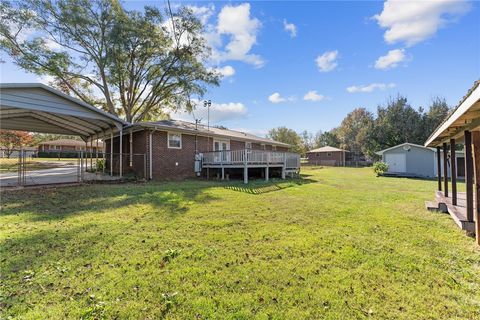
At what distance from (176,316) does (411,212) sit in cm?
719

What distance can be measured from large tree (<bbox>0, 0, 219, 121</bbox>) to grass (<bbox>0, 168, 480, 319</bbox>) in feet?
47.5

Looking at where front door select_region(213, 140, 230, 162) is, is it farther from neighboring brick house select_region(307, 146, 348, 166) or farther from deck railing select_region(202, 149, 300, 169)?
neighboring brick house select_region(307, 146, 348, 166)

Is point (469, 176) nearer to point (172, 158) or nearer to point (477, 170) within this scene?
point (477, 170)

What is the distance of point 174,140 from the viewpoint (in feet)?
46.0

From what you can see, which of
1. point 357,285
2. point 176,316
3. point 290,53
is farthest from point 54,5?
point 357,285

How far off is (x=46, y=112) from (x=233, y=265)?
35.5 ft

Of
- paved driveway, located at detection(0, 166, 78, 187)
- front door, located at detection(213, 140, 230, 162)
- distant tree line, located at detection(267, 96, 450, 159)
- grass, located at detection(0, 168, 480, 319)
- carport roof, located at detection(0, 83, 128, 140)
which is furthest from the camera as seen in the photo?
distant tree line, located at detection(267, 96, 450, 159)

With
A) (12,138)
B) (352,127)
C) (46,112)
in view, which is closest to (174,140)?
(46,112)

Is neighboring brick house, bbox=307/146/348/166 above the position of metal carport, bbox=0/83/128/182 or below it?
below

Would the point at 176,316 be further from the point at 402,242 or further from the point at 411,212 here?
the point at 411,212

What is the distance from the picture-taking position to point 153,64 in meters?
19.7

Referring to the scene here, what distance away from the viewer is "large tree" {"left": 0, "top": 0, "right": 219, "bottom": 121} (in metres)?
15.8

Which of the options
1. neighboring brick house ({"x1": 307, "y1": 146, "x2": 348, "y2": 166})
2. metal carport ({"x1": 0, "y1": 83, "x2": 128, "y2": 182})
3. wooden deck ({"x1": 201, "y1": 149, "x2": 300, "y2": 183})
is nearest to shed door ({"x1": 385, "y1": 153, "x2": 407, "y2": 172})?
wooden deck ({"x1": 201, "y1": 149, "x2": 300, "y2": 183})

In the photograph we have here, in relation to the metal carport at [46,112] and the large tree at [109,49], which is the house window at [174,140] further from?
the large tree at [109,49]
